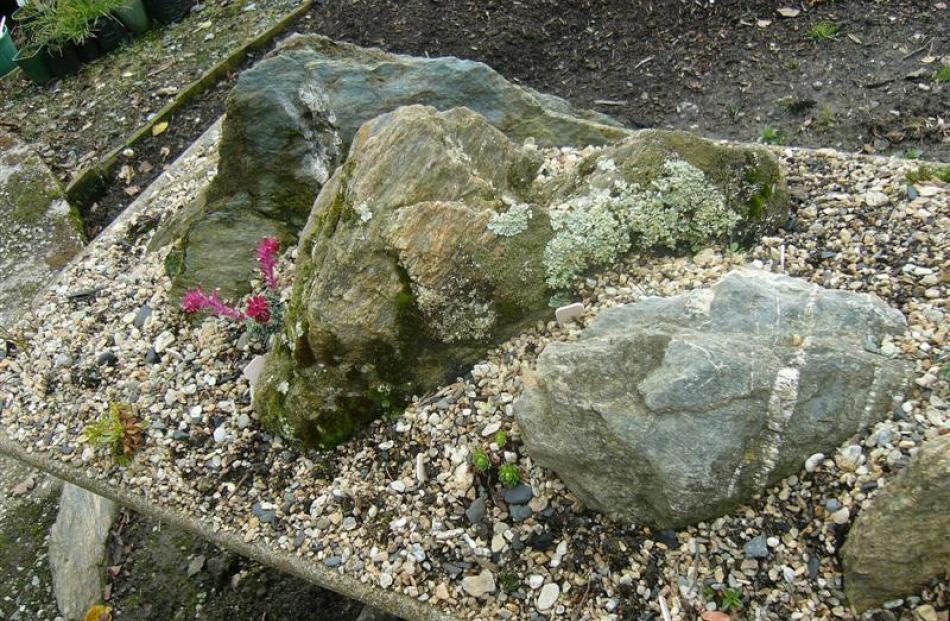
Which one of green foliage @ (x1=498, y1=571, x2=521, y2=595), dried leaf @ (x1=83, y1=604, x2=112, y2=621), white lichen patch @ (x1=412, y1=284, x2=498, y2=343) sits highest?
white lichen patch @ (x1=412, y1=284, x2=498, y2=343)

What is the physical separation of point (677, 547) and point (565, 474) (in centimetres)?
38

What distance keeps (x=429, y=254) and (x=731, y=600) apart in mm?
1391

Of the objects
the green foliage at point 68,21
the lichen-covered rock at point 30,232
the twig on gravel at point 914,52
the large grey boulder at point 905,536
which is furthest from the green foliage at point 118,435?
the green foliage at point 68,21

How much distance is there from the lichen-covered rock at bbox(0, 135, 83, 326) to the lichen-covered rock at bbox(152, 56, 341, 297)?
2.37 meters

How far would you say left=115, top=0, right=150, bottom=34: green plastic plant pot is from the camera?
7223mm

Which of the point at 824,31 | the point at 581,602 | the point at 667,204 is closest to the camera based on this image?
the point at 581,602

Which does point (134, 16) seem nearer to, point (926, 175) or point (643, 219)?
point (643, 219)

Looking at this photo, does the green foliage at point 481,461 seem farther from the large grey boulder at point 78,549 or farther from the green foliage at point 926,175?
the large grey boulder at point 78,549

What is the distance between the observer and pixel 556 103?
4457 mm

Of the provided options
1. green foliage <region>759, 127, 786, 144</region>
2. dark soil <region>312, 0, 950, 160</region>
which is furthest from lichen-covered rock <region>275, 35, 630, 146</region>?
dark soil <region>312, 0, 950, 160</region>

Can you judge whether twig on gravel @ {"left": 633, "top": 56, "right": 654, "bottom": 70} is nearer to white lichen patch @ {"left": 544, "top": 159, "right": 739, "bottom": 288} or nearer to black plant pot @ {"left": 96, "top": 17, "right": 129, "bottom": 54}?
white lichen patch @ {"left": 544, "top": 159, "right": 739, "bottom": 288}

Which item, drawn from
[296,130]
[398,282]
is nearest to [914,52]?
[296,130]

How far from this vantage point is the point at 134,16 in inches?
289

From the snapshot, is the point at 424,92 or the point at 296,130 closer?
the point at 296,130
